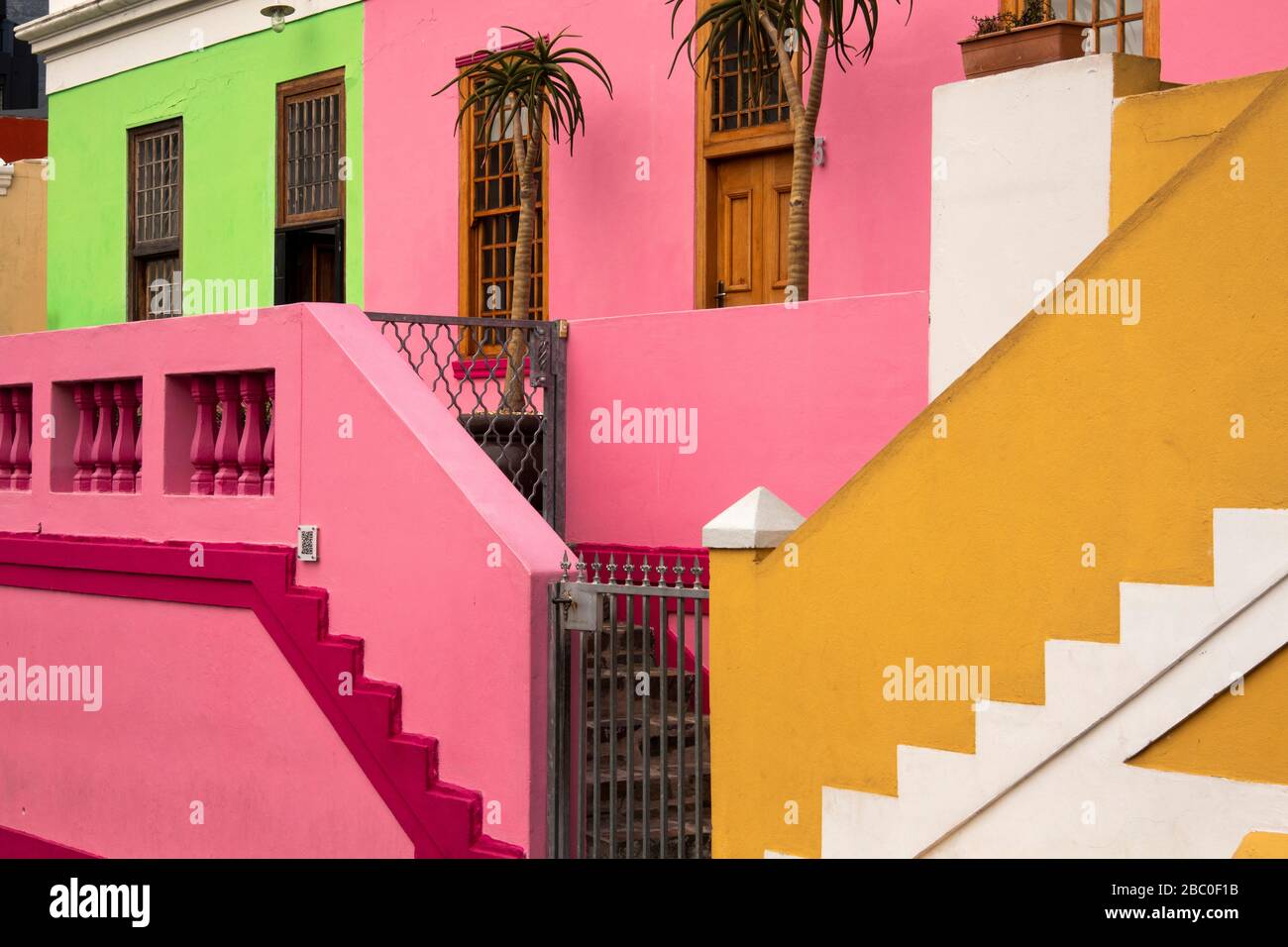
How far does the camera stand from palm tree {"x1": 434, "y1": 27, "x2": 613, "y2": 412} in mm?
11477

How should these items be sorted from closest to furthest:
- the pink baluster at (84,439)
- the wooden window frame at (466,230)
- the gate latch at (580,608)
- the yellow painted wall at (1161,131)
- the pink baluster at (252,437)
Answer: the yellow painted wall at (1161,131)
the gate latch at (580,608)
the pink baluster at (252,437)
the pink baluster at (84,439)
the wooden window frame at (466,230)

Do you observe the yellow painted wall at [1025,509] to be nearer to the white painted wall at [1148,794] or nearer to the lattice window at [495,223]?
the white painted wall at [1148,794]

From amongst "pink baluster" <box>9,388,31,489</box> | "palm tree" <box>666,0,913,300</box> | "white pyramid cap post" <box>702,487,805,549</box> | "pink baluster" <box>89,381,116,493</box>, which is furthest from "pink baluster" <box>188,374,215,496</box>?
"white pyramid cap post" <box>702,487,805,549</box>

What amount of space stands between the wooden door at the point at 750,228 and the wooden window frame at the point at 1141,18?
6.42ft

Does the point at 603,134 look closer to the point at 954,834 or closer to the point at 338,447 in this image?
the point at 338,447

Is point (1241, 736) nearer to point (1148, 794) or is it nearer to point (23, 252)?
point (1148, 794)

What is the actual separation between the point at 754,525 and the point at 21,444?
18.6 feet

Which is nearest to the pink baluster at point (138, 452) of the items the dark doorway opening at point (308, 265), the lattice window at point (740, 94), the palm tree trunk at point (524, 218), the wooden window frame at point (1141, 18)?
the palm tree trunk at point (524, 218)

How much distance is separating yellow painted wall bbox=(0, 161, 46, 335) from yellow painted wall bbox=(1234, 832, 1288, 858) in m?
15.9

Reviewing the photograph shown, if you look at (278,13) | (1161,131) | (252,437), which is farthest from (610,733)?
(278,13)

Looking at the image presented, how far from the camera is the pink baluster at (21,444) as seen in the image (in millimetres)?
9984

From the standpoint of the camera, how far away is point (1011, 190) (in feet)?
24.1
